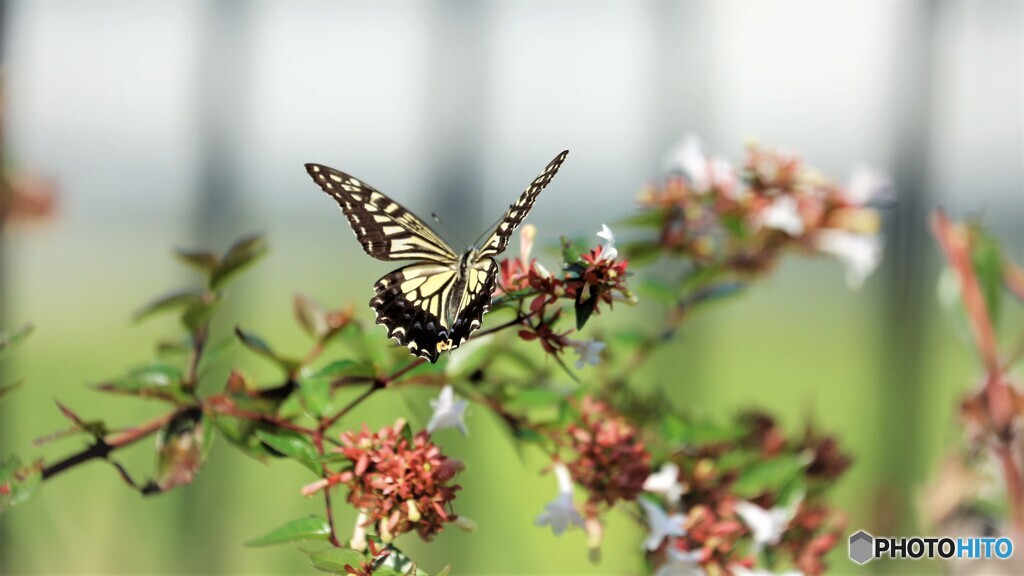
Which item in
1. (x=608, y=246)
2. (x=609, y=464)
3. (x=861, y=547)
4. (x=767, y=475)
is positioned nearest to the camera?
(x=608, y=246)

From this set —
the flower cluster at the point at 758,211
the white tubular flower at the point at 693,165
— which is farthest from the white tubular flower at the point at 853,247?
the white tubular flower at the point at 693,165

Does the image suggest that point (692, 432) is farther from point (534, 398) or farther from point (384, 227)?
point (384, 227)

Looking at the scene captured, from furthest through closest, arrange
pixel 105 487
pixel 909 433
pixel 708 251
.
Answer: pixel 909 433 → pixel 105 487 → pixel 708 251

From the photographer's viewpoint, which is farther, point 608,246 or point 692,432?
point 692,432

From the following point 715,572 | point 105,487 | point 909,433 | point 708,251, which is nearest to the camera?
point 715,572

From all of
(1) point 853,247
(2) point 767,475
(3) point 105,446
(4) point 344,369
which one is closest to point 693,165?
(1) point 853,247

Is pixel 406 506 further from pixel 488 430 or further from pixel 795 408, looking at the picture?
pixel 795 408

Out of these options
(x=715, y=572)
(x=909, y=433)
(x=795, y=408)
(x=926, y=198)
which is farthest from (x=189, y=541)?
(x=926, y=198)

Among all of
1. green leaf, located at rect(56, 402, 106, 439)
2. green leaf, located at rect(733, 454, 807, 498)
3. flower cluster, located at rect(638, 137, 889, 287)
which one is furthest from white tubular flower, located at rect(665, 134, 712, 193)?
green leaf, located at rect(56, 402, 106, 439)
